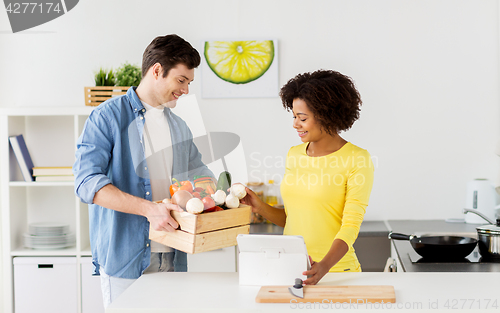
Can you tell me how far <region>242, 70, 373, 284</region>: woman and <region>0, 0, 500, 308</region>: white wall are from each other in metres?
1.42

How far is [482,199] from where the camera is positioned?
2.91 m

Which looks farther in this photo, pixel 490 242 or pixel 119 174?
pixel 490 242

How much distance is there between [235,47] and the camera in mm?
3146

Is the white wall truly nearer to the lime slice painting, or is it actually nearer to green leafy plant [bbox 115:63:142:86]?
the lime slice painting

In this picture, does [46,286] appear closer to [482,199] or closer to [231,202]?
[231,202]

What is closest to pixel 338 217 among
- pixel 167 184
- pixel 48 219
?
pixel 167 184

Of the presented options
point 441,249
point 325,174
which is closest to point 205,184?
point 325,174

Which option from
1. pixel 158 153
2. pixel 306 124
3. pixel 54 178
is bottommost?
pixel 54 178

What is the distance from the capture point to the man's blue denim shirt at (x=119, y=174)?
5.27 ft

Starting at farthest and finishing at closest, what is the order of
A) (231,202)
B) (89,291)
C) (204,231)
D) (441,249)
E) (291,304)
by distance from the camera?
(89,291), (441,249), (231,202), (204,231), (291,304)

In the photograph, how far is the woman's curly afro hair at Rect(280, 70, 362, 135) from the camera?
171 cm

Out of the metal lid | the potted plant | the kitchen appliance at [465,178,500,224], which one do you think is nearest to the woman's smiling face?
the metal lid

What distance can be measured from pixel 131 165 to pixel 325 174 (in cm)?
68

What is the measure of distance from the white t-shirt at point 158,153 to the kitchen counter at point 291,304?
0.88 feet
